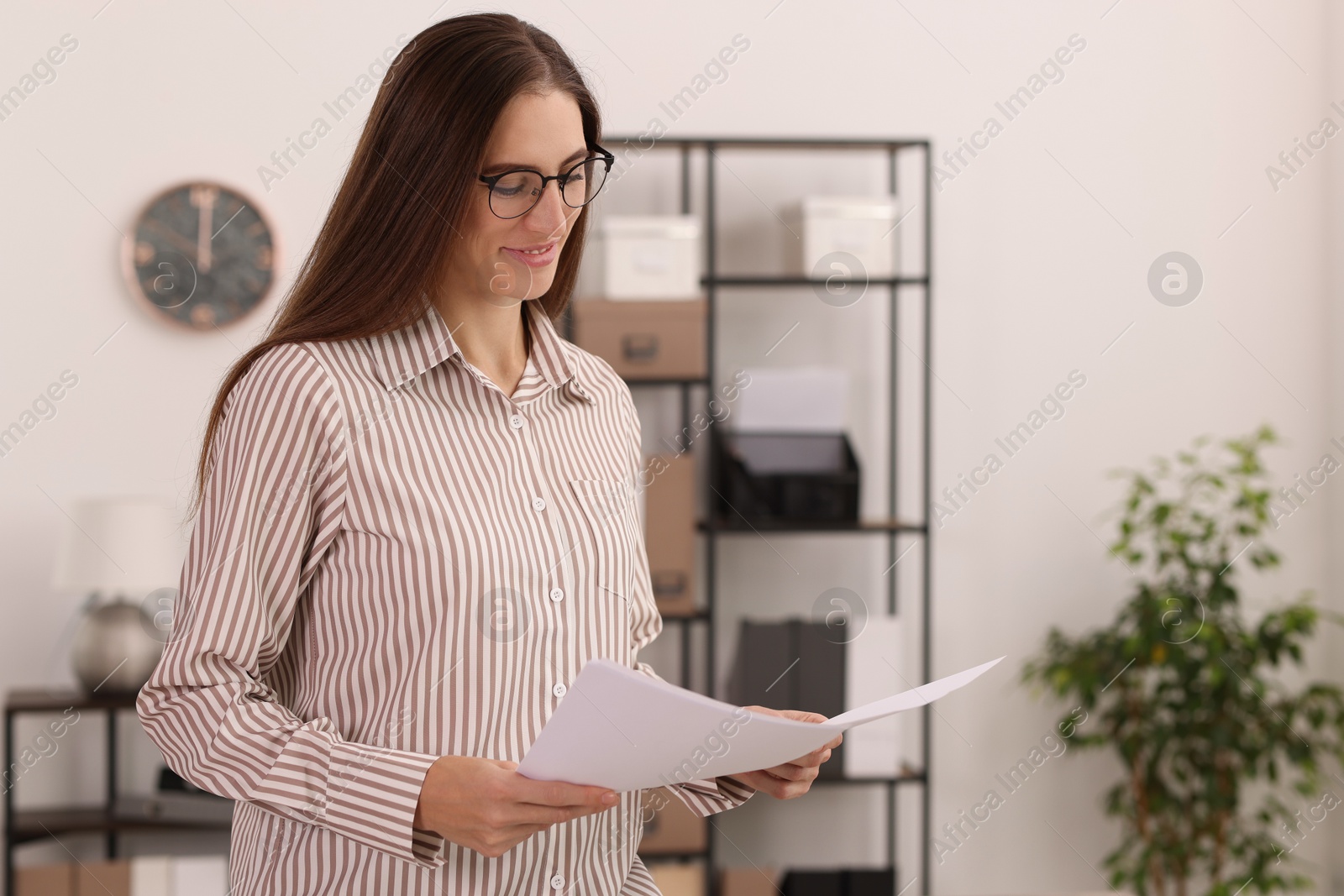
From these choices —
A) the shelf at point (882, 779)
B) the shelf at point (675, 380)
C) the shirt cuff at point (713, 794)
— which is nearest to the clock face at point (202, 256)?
the shelf at point (675, 380)

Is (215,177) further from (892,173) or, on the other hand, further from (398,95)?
(398,95)

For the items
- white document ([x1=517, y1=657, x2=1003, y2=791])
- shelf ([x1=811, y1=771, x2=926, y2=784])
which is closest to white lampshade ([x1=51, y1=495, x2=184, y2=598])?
shelf ([x1=811, y1=771, x2=926, y2=784])

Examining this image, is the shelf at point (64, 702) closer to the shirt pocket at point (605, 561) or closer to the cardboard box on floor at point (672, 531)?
the cardboard box on floor at point (672, 531)

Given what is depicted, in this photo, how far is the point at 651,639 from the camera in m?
1.30

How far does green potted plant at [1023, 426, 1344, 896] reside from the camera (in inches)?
110

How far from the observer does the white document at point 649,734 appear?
2.75 ft

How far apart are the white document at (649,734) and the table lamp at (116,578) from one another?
1957mm

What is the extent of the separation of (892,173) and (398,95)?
2.11 metres

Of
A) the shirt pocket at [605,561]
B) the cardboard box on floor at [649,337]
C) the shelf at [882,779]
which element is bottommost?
the shelf at [882,779]

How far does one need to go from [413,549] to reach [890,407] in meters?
2.25

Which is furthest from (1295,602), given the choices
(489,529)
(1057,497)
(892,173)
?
(489,529)

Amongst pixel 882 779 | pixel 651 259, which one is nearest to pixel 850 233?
pixel 651 259

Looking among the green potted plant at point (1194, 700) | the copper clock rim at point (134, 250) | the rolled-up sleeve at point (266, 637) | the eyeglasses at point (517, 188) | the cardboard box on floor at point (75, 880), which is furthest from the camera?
the copper clock rim at point (134, 250)

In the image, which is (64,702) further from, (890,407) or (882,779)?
(890,407)
